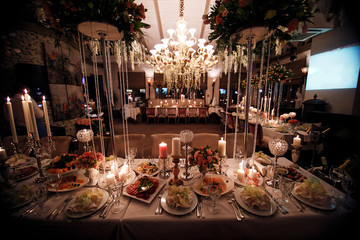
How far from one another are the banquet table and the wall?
4480 millimetres

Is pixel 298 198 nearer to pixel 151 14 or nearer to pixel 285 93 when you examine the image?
pixel 151 14

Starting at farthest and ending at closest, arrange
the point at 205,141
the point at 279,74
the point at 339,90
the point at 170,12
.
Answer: the point at 339,90, the point at 279,74, the point at 170,12, the point at 205,141

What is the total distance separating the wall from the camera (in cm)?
351

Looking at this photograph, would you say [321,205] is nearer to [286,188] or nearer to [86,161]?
[286,188]

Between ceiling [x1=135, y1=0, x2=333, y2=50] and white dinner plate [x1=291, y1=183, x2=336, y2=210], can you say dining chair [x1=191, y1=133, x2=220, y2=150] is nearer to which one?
white dinner plate [x1=291, y1=183, x2=336, y2=210]

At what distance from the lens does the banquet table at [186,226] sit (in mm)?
875

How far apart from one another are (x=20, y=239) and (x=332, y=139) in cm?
473

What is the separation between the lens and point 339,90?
3.82 metres

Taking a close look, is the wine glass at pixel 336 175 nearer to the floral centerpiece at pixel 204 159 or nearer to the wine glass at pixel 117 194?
the floral centerpiece at pixel 204 159

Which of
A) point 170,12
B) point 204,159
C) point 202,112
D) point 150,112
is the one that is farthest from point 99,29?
point 202,112

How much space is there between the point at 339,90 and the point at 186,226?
566 centimetres

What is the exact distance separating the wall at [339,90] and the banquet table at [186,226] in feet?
14.7

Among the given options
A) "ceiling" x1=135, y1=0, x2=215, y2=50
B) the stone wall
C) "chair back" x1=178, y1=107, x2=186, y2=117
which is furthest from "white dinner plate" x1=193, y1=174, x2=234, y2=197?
"chair back" x1=178, y1=107, x2=186, y2=117

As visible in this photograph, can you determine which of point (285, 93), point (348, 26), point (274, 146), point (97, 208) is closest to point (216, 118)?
point (285, 93)
